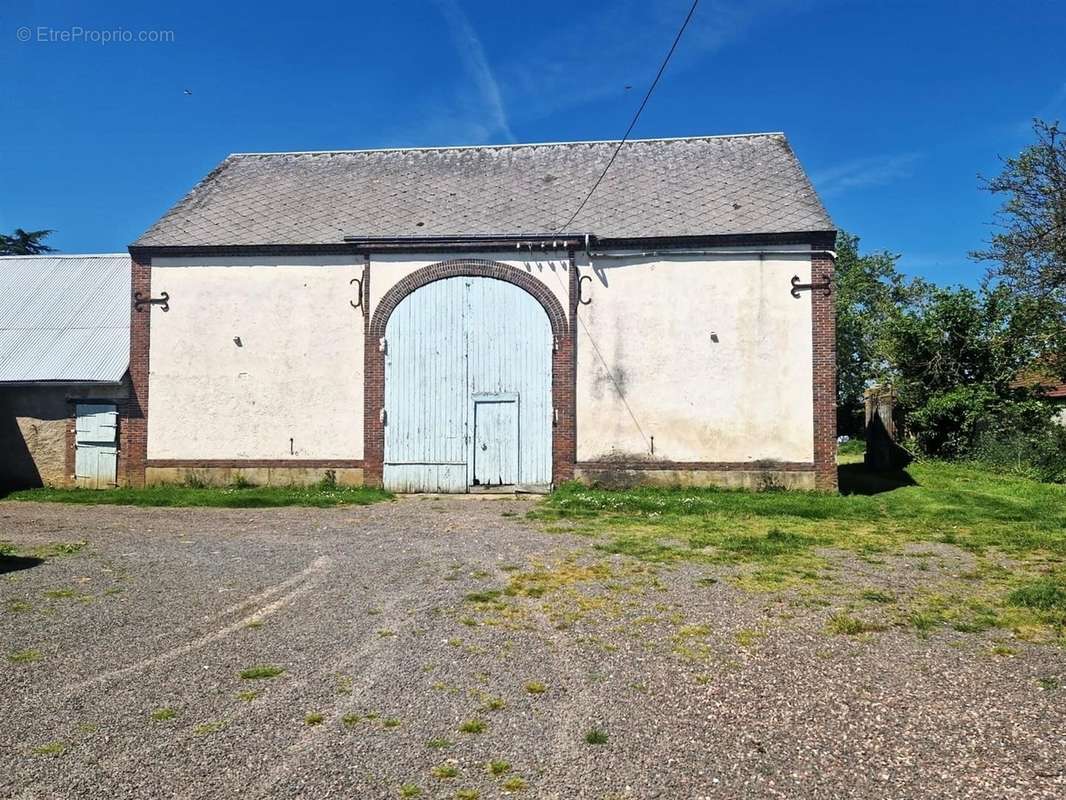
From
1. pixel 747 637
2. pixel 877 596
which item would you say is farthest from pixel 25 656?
pixel 877 596

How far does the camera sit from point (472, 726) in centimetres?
380

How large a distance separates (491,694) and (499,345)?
1089cm

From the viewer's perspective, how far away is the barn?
46.5 ft

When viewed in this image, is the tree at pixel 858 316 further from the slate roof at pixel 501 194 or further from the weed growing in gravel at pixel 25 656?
the weed growing in gravel at pixel 25 656

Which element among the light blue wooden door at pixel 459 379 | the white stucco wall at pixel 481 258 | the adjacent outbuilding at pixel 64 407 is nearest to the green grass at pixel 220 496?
the adjacent outbuilding at pixel 64 407

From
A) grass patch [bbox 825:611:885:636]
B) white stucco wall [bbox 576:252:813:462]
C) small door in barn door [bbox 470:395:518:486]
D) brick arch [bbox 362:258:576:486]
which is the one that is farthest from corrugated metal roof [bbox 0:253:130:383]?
grass patch [bbox 825:611:885:636]

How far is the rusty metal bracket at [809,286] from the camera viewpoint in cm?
1398

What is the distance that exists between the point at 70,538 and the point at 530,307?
8855mm

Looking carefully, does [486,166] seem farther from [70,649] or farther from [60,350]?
[70,649]

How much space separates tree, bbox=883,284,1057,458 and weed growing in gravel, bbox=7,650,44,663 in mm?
19312

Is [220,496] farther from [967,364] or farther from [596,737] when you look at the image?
[967,364]

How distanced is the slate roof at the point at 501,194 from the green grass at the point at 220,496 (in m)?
5.19

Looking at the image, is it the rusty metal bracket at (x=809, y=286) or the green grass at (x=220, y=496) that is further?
the rusty metal bracket at (x=809, y=286)

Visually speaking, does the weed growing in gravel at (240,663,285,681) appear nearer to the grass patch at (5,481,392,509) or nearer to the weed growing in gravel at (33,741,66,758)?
the weed growing in gravel at (33,741,66,758)
